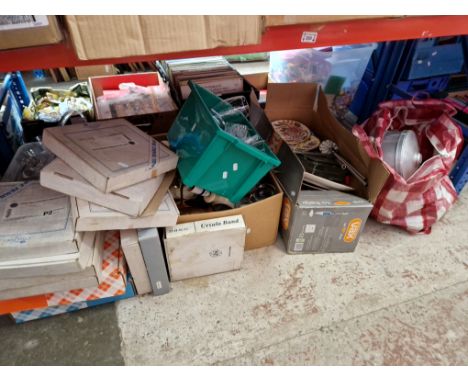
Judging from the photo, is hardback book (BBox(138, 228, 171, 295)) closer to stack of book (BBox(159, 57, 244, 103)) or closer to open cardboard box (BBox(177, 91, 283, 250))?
open cardboard box (BBox(177, 91, 283, 250))

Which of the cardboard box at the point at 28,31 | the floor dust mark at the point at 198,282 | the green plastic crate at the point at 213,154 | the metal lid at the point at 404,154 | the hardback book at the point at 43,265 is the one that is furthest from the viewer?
the metal lid at the point at 404,154

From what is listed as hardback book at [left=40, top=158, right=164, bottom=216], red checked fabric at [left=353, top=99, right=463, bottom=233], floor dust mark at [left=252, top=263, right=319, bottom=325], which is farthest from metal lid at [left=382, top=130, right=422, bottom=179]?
hardback book at [left=40, top=158, right=164, bottom=216]

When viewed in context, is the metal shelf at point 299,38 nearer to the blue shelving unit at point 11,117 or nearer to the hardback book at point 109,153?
the hardback book at point 109,153

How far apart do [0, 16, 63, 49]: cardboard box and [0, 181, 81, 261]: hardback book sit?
0.48 m

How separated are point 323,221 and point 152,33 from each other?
87 cm

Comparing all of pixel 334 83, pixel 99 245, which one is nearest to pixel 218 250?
pixel 99 245

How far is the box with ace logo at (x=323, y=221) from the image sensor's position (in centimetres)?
112

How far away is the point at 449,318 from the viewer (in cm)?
107

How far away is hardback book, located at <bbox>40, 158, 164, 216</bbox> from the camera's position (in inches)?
33.4

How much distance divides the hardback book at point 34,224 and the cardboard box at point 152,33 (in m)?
0.50

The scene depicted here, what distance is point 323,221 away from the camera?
116cm

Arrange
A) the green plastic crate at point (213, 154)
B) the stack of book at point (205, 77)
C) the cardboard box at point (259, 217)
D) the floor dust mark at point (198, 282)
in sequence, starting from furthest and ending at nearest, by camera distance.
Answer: the stack of book at point (205, 77) < the floor dust mark at point (198, 282) < the cardboard box at point (259, 217) < the green plastic crate at point (213, 154)

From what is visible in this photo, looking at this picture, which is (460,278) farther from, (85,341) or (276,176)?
(85,341)

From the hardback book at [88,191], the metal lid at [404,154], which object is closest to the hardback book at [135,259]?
the hardback book at [88,191]
